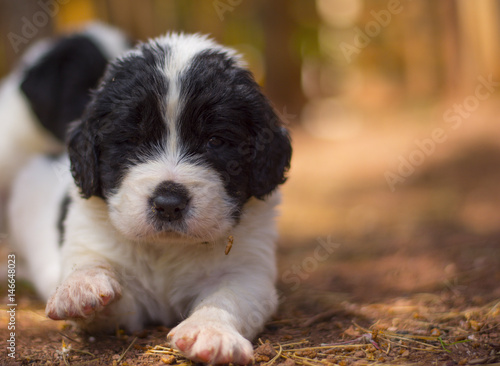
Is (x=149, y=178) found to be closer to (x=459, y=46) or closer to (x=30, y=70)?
(x=30, y=70)

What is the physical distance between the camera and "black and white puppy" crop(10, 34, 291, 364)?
296 cm

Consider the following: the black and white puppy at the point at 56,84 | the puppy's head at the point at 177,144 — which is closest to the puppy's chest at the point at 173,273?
the puppy's head at the point at 177,144

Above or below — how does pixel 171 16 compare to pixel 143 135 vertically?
above

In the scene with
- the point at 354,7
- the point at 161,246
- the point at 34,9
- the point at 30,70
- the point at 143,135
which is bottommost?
the point at 161,246

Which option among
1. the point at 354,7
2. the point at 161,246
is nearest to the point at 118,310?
the point at 161,246

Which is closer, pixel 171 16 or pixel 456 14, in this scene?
pixel 456 14

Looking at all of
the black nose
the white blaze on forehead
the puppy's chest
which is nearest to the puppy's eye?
A: the white blaze on forehead

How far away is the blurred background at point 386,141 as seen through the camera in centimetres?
518

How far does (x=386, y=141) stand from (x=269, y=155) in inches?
326

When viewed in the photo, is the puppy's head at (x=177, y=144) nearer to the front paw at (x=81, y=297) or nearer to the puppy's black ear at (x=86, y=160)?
the puppy's black ear at (x=86, y=160)

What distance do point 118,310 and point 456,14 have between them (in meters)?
9.52

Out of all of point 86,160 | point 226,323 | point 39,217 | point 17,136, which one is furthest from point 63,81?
point 226,323

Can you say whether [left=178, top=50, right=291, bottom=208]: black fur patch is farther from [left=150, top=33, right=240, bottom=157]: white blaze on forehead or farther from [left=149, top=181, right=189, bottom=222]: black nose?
[left=149, top=181, right=189, bottom=222]: black nose

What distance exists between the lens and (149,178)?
9.80ft
